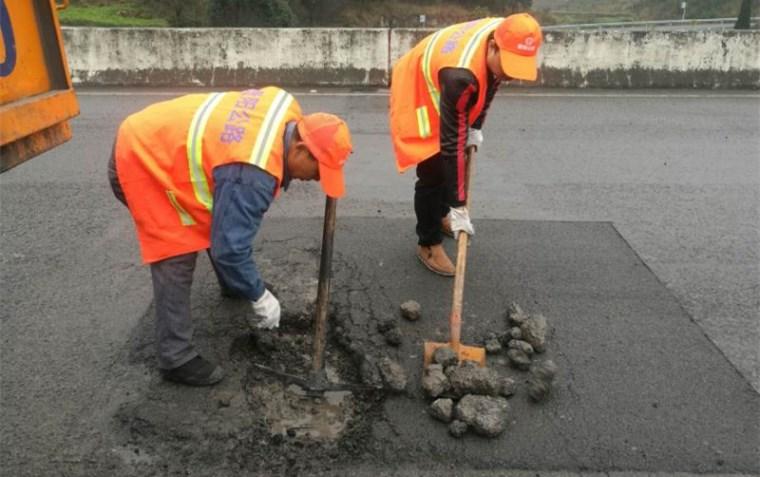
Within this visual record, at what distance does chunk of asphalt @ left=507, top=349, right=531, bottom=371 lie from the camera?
10.2ft

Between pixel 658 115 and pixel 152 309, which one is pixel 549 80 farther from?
pixel 152 309

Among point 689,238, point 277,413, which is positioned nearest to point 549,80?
point 689,238

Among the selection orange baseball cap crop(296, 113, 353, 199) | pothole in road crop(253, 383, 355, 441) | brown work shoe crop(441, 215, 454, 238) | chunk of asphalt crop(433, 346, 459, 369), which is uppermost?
orange baseball cap crop(296, 113, 353, 199)

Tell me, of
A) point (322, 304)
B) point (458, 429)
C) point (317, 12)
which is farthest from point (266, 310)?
point (317, 12)

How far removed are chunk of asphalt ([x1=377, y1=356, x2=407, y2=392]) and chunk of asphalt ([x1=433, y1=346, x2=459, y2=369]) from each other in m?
0.18

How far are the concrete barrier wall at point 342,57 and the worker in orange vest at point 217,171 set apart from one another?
7.32m

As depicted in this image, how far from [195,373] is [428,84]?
1979 millimetres

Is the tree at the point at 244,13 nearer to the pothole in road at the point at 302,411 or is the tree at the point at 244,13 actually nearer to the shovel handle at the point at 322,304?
the shovel handle at the point at 322,304

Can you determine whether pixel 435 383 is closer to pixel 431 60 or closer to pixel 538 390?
pixel 538 390

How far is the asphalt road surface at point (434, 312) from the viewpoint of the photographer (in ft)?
8.55

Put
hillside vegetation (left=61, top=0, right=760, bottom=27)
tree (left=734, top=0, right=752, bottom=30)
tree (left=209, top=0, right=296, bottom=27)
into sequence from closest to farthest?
tree (left=209, top=0, right=296, bottom=27)
hillside vegetation (left=61, top=0, right=760, bottom=27)
tree (left=734, top=0, right=752, bottom=30)

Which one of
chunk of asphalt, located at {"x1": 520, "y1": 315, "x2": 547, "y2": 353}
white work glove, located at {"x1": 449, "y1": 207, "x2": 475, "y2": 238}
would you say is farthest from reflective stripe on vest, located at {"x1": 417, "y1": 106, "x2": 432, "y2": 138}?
chunk of asphalt, located at {"x1": 520, "y1": 315, "x2": 547, "y2": 353}

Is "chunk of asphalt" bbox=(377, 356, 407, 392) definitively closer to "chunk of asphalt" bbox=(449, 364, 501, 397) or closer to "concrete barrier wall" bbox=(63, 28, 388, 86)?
"chunk of asphalt" bbox=(449, 364, 501, 397)

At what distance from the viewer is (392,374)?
9.67 feet
